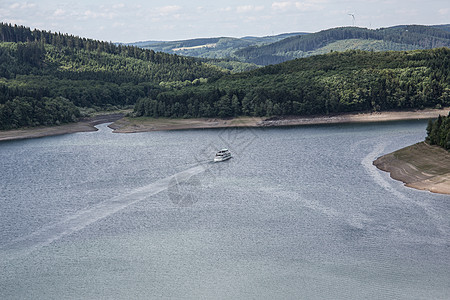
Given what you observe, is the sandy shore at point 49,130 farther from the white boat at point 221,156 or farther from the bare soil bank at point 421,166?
the bare soil bank at point 421,166

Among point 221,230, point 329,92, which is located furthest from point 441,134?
point 329,92

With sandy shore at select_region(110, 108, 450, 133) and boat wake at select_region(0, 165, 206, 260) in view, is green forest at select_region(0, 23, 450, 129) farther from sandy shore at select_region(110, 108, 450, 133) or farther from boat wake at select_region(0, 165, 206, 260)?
boat wake at select_region(0, 165, 206, 260)

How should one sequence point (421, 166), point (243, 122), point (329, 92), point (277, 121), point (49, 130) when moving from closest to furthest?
1. point (421, 166)
2. point (49, 130)
3. point (277, 121)
4. point (243, 122)
5. point (329, 92)

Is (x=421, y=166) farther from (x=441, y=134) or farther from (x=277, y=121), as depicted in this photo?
(x=277, y=121)

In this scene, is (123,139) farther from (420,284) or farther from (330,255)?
(420,284)

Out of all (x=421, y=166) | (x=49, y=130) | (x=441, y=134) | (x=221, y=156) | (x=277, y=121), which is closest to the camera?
(x=421, y=166)

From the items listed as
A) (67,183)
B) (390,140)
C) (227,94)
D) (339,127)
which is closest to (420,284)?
(67,183)

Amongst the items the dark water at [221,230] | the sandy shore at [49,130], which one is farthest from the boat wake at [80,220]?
the sandy shore at [49,130]

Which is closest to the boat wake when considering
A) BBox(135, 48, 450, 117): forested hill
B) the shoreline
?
the shoreline
